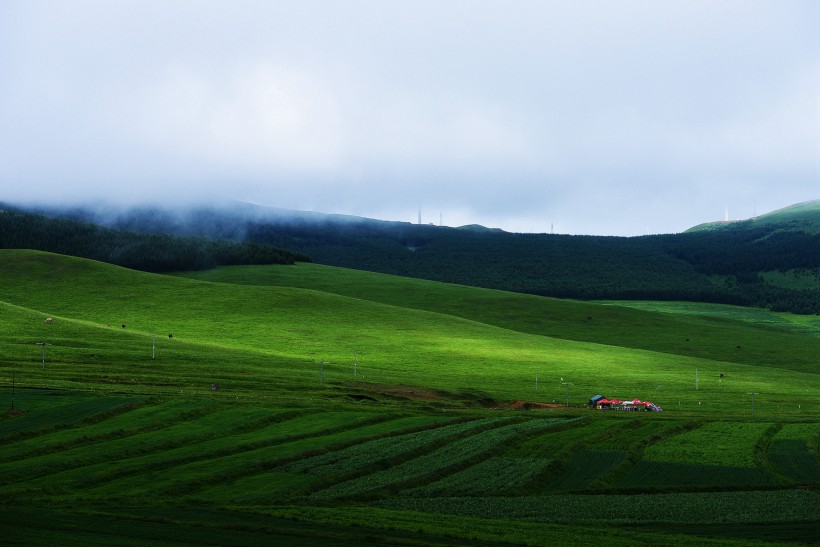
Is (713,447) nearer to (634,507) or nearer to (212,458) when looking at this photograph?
(634,507)

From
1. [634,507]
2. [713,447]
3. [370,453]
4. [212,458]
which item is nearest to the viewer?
[634,507]

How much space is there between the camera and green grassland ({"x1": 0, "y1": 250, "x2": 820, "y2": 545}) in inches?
1971

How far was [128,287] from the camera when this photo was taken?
195000mm

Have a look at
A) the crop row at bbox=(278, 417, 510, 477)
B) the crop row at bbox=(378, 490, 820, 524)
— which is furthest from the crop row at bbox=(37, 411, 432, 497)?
the crop row at bbox=(378, 490, 820, 524)

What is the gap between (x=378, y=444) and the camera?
237 feet

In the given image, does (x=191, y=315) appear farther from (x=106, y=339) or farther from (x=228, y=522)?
(x=228, y=522)

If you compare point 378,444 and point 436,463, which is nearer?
point 436,463

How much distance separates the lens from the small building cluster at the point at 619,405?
107500 mm

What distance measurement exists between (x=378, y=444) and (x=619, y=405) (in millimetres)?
44163

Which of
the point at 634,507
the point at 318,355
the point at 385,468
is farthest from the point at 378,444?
the point at 318,355

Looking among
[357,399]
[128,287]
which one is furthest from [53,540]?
[128,287]

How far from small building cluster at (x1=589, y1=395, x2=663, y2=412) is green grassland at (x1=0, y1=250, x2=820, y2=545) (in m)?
2.59

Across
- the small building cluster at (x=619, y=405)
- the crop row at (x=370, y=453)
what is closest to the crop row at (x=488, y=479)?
the crop row at (x=370, y=453)

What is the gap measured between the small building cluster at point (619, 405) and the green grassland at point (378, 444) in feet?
8.50
